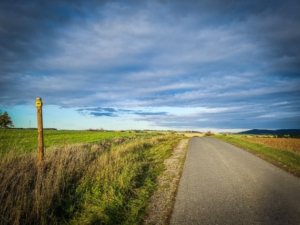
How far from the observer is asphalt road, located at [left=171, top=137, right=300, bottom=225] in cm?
466

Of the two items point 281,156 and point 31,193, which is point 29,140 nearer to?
point 31,193

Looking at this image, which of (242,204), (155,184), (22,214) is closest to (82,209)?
(22,214)

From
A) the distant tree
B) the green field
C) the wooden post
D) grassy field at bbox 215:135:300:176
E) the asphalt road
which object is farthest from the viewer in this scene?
the distant tree

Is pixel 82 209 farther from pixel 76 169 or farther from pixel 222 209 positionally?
pixel 222 209

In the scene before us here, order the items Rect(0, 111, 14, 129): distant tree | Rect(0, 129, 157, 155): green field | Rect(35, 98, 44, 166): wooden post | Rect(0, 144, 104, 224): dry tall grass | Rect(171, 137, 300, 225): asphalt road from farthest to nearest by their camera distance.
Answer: Rect(0, 111, 14, 129): distant tree
Rect(0, 129, 157, 155): green field
Rect(35, 98, 44, 166): wooden post
Rect(0, 144, 104, 224): dry tall grass
Rect(171, 137, 300, 225): asphalt road

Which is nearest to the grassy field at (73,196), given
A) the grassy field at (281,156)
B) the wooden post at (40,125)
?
the wooden post at (40,125)

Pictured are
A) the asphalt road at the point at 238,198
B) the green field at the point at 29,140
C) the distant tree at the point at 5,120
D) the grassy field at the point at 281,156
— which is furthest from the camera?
the distant tree at the point at 5,120

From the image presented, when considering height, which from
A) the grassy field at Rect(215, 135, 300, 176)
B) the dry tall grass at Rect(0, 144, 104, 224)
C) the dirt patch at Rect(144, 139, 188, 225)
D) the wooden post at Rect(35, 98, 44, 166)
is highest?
the wooden post at Rect(35, 98, 44, 166)

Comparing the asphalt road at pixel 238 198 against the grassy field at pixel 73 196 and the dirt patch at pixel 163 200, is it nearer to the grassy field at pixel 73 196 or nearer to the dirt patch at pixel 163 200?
the dirt patch at pixel 163 200

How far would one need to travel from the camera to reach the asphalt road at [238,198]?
4.66 m

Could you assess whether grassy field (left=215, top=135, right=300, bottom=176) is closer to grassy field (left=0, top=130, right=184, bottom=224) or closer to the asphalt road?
the asphalt road

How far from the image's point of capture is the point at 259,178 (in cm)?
812

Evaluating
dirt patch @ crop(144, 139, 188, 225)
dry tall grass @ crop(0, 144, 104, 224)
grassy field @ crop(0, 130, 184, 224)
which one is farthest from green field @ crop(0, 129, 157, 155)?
dirt patch @ crop(144, 139, 188, 225)

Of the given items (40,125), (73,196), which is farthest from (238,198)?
(40,125)
